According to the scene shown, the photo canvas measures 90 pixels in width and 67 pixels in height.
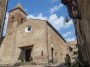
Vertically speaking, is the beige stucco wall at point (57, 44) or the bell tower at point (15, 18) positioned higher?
the bell tower at point (15, 18)

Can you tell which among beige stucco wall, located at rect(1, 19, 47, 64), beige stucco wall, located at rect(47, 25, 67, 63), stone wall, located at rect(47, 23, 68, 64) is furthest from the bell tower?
beige stucco wall, located at rect(47, 25, 67, 63)

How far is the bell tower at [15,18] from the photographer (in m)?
35.6

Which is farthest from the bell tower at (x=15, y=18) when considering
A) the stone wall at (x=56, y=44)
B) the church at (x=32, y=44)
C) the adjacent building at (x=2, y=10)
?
the stone wall at (x=56, y=44)

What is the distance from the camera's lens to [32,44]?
2991 centimetres

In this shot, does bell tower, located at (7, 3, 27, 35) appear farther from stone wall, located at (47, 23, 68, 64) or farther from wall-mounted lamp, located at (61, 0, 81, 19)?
wall-mounted lamp, located at (61, 0, 81, 19)

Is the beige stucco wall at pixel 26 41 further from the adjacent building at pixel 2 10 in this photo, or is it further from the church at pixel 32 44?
the adjacent building at pixel 2 10

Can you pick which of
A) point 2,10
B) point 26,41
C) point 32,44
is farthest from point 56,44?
point 2,10

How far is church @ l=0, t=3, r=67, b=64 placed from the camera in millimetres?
28919

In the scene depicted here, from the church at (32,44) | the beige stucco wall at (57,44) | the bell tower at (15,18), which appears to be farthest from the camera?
the bell tower at (15,18)

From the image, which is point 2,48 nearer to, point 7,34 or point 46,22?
point 7,34

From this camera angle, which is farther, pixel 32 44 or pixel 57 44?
pixel 57 44

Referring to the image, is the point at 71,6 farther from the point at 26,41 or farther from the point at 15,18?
the point at 15,18

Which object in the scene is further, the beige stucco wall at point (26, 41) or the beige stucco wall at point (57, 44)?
the beige stucco wall at point (57, 44)

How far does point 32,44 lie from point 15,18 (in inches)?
370
